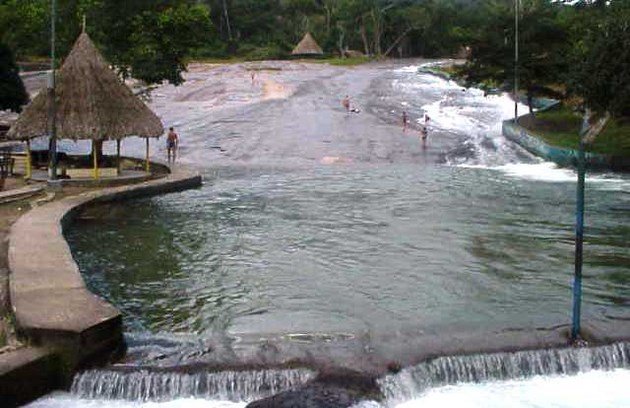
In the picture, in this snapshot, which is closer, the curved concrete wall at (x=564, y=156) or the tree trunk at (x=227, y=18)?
the curved concrete wall at (x=564, y=156)

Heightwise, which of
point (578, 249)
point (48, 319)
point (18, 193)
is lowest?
point (48, 319)

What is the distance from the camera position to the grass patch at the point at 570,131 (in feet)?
116

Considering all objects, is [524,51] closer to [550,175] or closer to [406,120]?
[406,120]

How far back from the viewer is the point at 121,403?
411 inches

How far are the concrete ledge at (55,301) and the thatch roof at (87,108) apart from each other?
6.46m

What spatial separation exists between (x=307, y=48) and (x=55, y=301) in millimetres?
86602

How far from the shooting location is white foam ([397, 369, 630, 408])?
10.7 m

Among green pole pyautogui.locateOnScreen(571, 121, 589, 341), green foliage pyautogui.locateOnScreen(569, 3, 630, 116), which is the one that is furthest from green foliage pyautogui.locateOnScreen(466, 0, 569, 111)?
green pole pyautogui.locateOnScreen(571, 121, 589, 341)

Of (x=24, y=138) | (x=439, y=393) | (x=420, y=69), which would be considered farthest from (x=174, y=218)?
(x=420, y=69)

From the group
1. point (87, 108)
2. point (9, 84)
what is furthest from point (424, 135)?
point (87, 108)

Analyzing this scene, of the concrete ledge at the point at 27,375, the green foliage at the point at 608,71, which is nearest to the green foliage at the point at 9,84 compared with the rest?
the green foliage at the point at 608,71

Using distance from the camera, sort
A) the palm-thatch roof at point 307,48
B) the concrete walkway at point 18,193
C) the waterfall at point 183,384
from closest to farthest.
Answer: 1. the waterfall at point 183,384
2. the concrete walkway at point 18,193
3. the palm-thatch roof at point 307,48

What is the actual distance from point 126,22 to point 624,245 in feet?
69.2

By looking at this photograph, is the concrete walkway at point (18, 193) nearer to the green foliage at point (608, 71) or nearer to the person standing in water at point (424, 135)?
the green foliage at point (608, 71)
